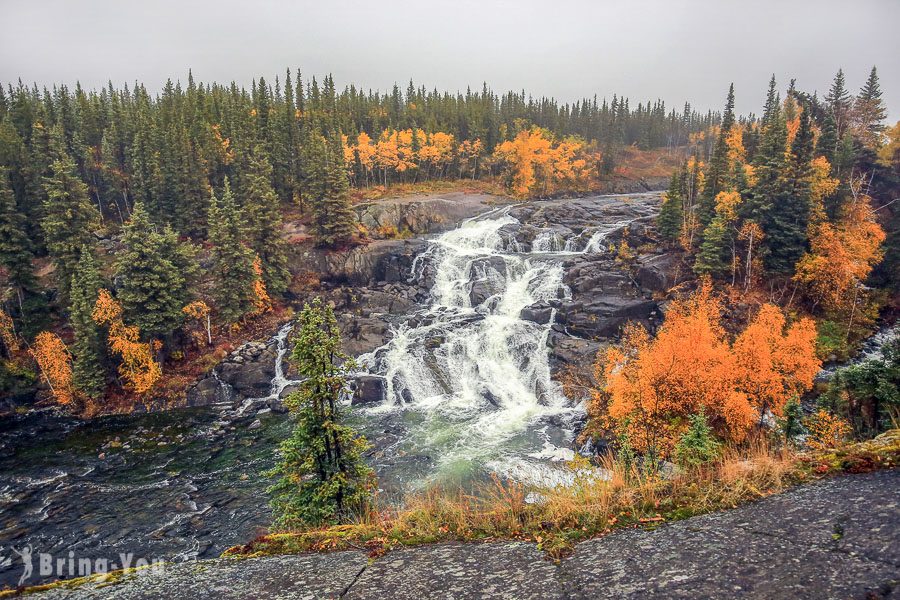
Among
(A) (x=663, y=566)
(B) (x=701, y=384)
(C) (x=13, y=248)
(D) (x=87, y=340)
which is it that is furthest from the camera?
(C) (x=13, y=248)

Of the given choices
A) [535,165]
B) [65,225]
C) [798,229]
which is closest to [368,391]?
[65,225]

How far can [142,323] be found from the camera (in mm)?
35094

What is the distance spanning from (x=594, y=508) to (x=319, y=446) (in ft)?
33.4

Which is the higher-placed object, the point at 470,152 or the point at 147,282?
the point at 470,152

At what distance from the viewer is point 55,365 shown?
35031 mm

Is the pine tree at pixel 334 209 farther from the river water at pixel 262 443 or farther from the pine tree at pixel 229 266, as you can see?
the river water at pixel 262 443

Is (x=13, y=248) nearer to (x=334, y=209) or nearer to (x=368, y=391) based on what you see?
(x=334, y=209)

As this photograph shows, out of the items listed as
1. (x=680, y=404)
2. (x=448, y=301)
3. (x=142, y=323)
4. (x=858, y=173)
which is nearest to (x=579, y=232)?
(x=448, y=301)

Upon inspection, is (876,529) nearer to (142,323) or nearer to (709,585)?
(709,585)

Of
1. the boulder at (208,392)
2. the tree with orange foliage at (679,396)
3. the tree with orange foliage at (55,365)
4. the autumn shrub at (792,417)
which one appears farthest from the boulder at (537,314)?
the tree with orange foliage at (55,365)

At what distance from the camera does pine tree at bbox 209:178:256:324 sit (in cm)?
3984

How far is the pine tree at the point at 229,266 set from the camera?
39.8 meters

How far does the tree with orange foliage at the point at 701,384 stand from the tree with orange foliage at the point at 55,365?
1539 inches

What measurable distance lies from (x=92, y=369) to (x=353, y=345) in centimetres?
1952
